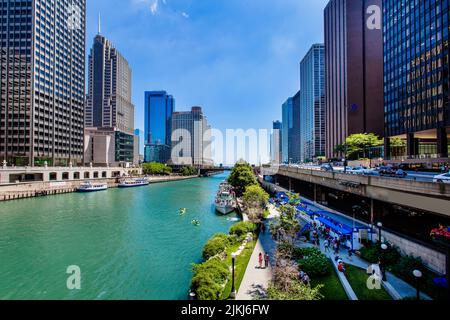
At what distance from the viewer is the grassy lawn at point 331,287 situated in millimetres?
13231

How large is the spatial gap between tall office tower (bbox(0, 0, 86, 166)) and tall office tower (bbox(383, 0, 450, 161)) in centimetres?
12590

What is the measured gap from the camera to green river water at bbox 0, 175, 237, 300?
16812 mm

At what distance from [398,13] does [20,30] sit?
134557mm

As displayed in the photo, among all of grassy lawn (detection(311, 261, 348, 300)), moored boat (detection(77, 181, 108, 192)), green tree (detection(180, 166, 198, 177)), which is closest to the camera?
grassy lawn (detection(311, 261, 348, 300))

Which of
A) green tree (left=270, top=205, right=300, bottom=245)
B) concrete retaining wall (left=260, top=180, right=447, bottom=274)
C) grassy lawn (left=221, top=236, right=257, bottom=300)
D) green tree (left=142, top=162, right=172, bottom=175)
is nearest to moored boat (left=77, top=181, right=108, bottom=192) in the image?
green tree (left=142, top=162, right=172, bottom=175)

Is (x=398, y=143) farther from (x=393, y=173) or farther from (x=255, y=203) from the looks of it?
(x=255, y=203)

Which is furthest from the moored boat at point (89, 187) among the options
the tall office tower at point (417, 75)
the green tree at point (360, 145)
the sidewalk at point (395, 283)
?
the tall office tower at point (417, 75)

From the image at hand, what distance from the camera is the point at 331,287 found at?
14.3m

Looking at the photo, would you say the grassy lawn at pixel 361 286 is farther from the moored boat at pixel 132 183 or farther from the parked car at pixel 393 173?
the moored boat at pixel 132 183

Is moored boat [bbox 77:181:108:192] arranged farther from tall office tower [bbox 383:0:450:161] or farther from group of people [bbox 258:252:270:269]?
tall office tower [bbox 383:0:450:161]

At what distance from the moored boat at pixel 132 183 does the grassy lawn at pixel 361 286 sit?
9544cm
